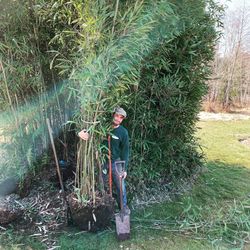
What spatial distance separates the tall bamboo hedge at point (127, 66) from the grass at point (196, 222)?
41 centimetres

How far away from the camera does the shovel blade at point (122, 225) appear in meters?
2.42

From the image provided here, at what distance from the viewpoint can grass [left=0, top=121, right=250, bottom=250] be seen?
2.43 metres

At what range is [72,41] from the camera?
2.45 metres

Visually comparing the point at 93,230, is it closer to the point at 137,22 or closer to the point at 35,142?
the point at 35,142

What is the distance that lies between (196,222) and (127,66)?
1.66m

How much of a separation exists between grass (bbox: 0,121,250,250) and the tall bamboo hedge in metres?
0.41

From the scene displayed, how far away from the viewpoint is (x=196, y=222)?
2770mm

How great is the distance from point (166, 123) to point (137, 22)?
4.40 ft

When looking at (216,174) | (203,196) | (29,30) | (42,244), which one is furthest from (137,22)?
(216,174)

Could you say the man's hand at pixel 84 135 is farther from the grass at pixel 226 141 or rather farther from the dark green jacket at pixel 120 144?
the grass at pixel 226 141

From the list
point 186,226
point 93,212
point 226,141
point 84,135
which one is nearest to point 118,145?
point 84,135

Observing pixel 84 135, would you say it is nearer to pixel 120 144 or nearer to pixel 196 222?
pixel 120 144

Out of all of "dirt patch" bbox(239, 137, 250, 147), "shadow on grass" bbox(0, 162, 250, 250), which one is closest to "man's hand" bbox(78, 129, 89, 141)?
"shadow on grass" bbox(0, 162, 250, 250)

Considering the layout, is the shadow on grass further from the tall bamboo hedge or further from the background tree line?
the background tree line
